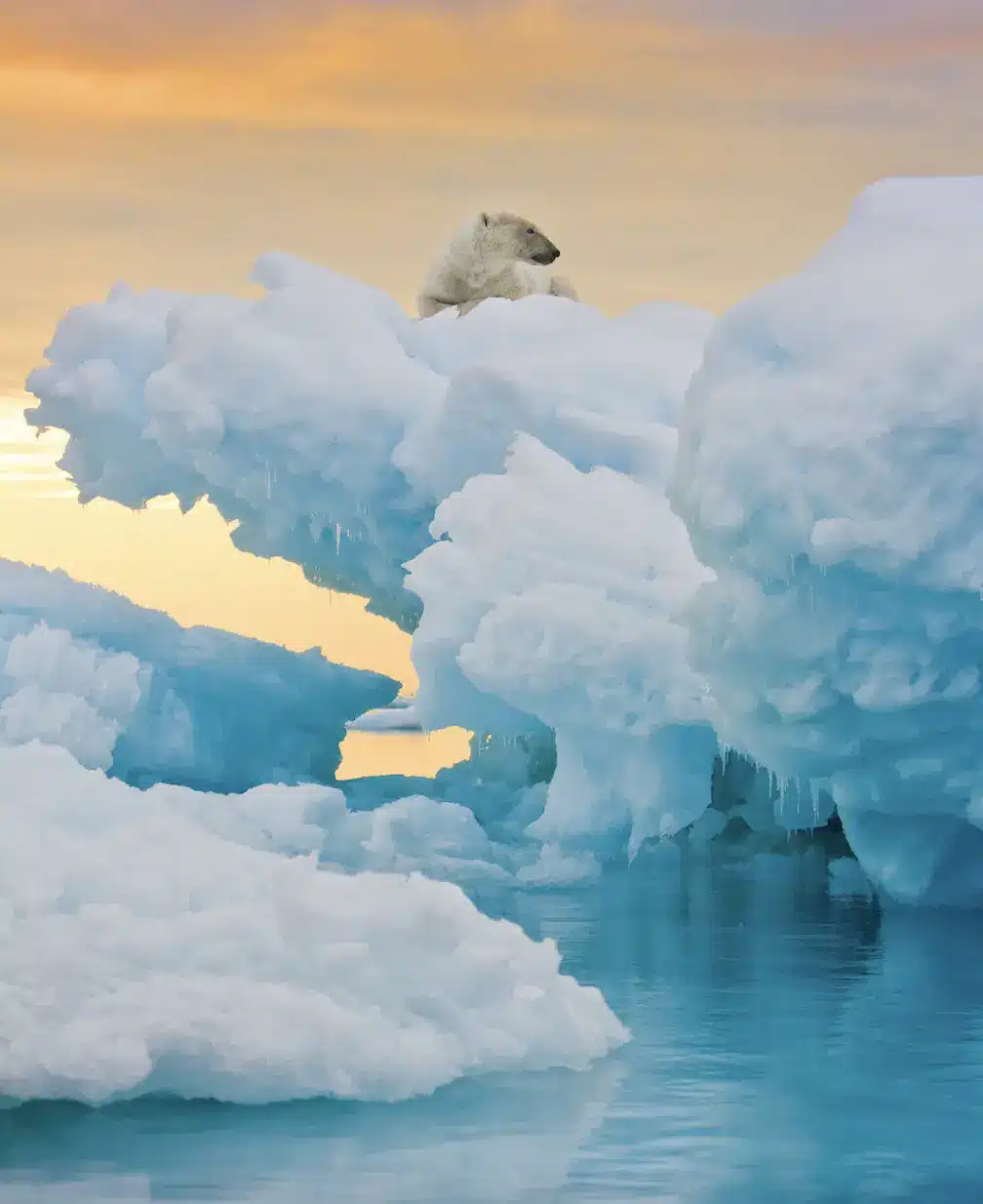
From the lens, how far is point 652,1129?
8.70m

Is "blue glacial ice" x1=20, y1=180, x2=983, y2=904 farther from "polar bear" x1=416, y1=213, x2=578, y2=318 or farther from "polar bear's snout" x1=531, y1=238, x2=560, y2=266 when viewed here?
"polar bear's snout" x1=531, y1=238, x2=560, y2=266

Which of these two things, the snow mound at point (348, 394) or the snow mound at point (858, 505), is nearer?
the snow mound at point (858, 505)

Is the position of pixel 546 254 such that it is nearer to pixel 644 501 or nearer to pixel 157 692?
pixel 157 692

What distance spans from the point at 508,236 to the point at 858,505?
1468 centimetres

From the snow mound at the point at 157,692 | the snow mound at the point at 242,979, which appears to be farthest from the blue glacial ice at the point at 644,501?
the snow mound at the point at 242,979

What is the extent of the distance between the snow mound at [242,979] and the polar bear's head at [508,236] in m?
17.7

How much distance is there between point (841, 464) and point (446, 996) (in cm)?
538

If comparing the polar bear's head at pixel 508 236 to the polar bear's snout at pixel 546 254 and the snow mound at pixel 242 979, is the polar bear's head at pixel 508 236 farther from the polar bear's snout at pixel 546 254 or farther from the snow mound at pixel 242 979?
the snow mound at pixel 242 979

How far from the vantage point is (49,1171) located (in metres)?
7.90

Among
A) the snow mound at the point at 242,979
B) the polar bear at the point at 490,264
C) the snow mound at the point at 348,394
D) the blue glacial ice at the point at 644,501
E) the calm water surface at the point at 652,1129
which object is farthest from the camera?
the polar bear at the point at 490,264

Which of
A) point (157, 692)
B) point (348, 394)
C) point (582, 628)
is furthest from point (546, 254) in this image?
point (582, 628)

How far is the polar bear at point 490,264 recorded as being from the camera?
2712 centimetres

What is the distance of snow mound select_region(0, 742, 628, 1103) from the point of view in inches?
347

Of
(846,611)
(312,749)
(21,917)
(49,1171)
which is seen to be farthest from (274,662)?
(49,1171)
